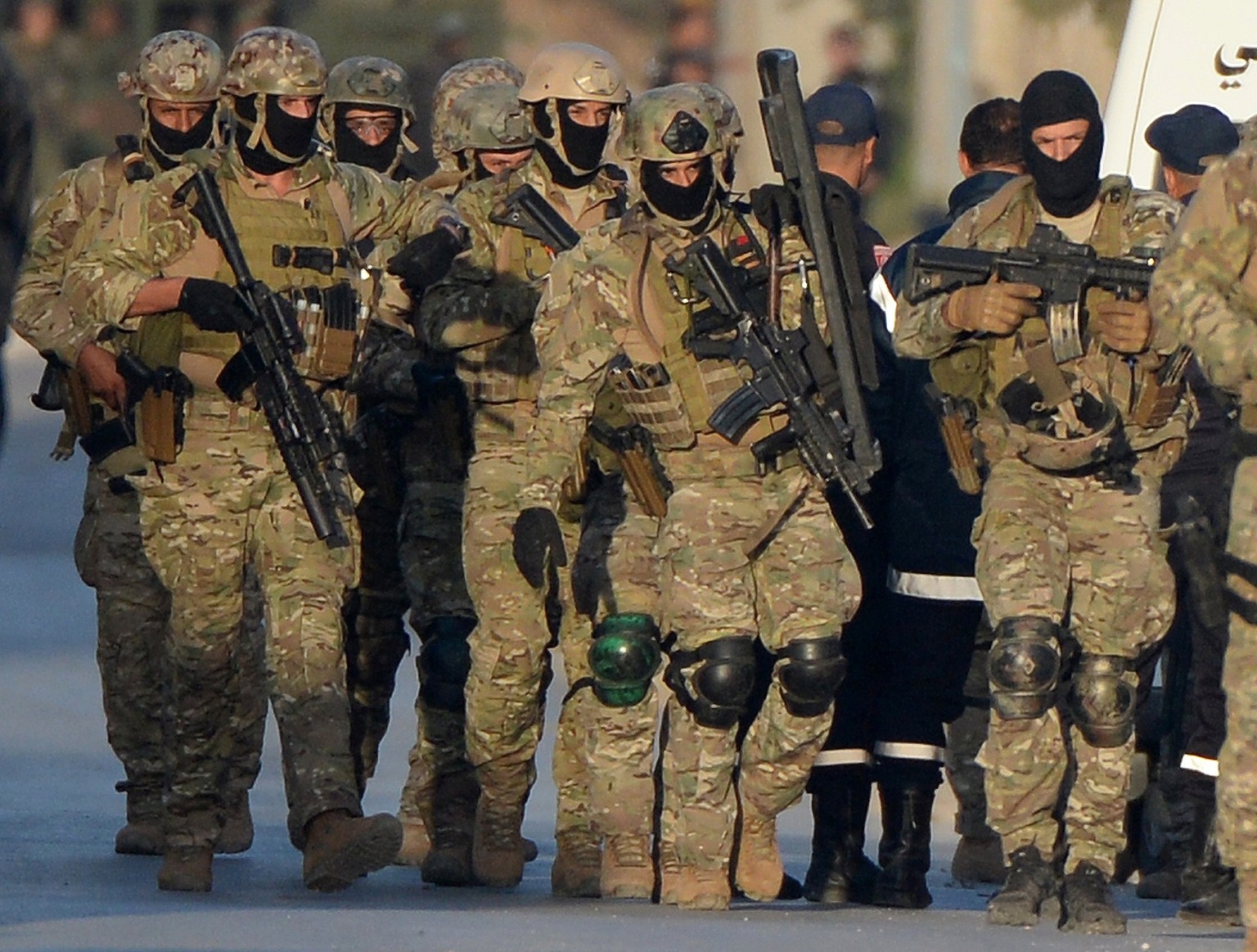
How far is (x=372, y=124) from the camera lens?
10336mm

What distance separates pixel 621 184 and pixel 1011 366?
1515 mm

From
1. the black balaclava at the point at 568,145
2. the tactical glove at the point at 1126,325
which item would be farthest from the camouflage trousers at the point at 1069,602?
the black balaclava at the point at 568,145

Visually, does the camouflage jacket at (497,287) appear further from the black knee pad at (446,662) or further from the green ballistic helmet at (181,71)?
the green ballistic helmet at (181,71)

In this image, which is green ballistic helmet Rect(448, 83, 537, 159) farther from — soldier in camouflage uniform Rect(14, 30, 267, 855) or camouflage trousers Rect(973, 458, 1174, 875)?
camouflage trousers Rect(973, 458, 1174, 875)

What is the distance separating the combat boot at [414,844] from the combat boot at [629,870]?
1.00m

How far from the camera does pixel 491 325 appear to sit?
9.49 metres

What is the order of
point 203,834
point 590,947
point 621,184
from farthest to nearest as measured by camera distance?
point 621,184 < point 203,834 < point 590,947

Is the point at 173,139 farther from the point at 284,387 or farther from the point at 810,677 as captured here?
the point at 810,677

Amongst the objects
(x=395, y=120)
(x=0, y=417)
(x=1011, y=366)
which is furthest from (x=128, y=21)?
(x=0, y=417)

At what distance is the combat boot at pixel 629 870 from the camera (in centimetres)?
895

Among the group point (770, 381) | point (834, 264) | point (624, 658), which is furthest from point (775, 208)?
point (624, 658)

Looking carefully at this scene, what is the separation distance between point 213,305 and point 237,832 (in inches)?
72.3

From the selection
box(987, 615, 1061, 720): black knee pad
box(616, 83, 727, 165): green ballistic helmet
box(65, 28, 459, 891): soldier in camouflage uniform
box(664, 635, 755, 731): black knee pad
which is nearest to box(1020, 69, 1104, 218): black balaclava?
box(616, 83, 727, 165): green ballistic helmet

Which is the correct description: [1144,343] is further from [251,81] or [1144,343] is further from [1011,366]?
[251,81]
